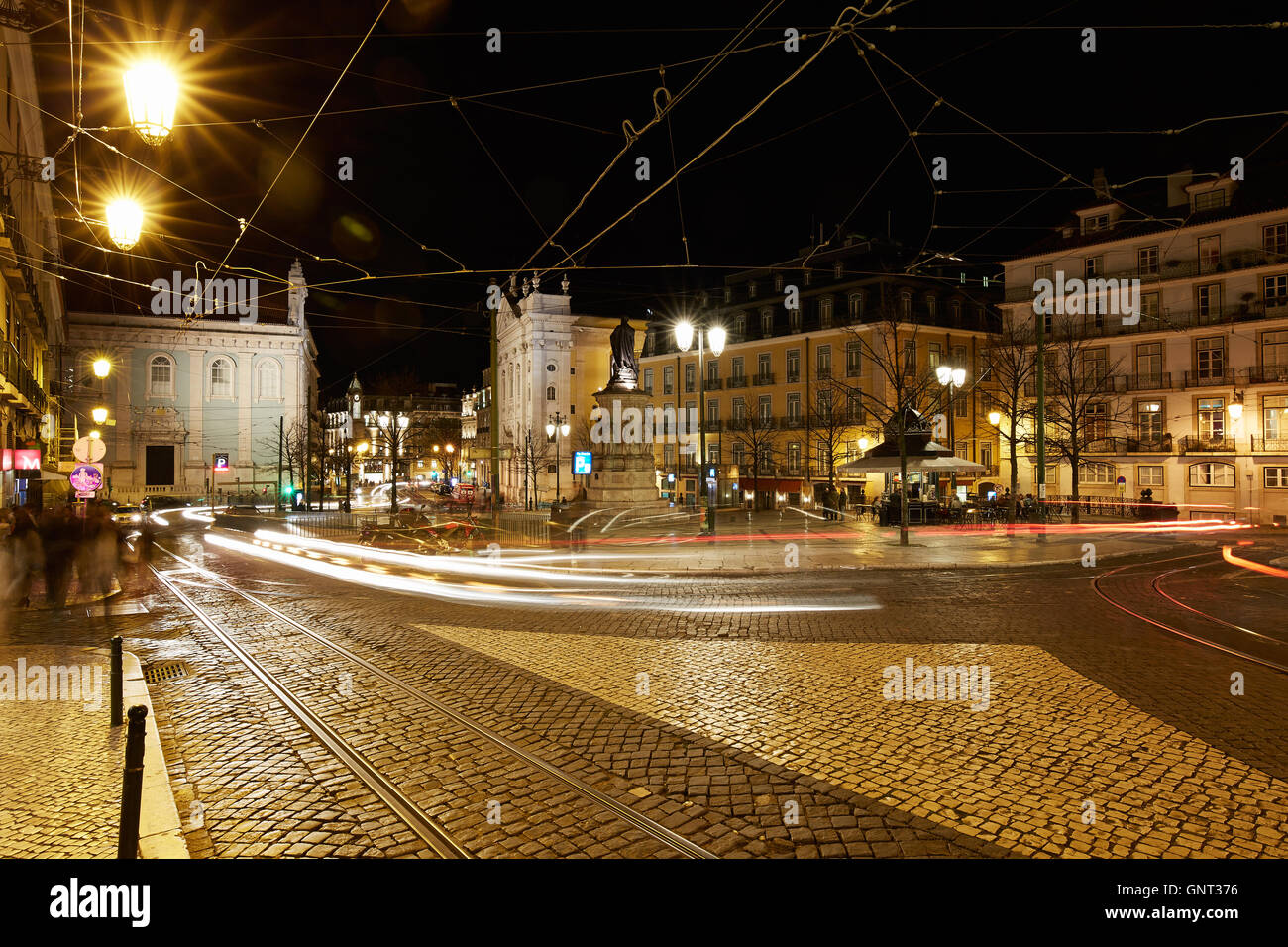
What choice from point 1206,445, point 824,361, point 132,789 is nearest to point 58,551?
point 132,789

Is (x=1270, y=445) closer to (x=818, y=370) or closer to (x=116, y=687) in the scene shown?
(x=818, y=370)

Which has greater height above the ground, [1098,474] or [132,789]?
[1098,474]

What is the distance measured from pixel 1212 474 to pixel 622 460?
3113 centimetres

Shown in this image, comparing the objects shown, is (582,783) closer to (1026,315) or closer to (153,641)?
(153,641)

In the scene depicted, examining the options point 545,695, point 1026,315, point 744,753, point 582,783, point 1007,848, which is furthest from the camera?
point 1026,315

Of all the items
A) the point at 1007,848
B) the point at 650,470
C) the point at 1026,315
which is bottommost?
the point at 1007,848

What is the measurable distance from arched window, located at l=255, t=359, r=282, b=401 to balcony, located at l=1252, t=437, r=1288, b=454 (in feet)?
245

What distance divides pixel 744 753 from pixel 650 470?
96.5 ft

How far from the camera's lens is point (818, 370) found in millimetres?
49250

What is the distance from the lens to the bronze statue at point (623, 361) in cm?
3462

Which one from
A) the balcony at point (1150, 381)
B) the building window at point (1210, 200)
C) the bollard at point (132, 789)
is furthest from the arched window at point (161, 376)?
the building window at point (1210, 200)
